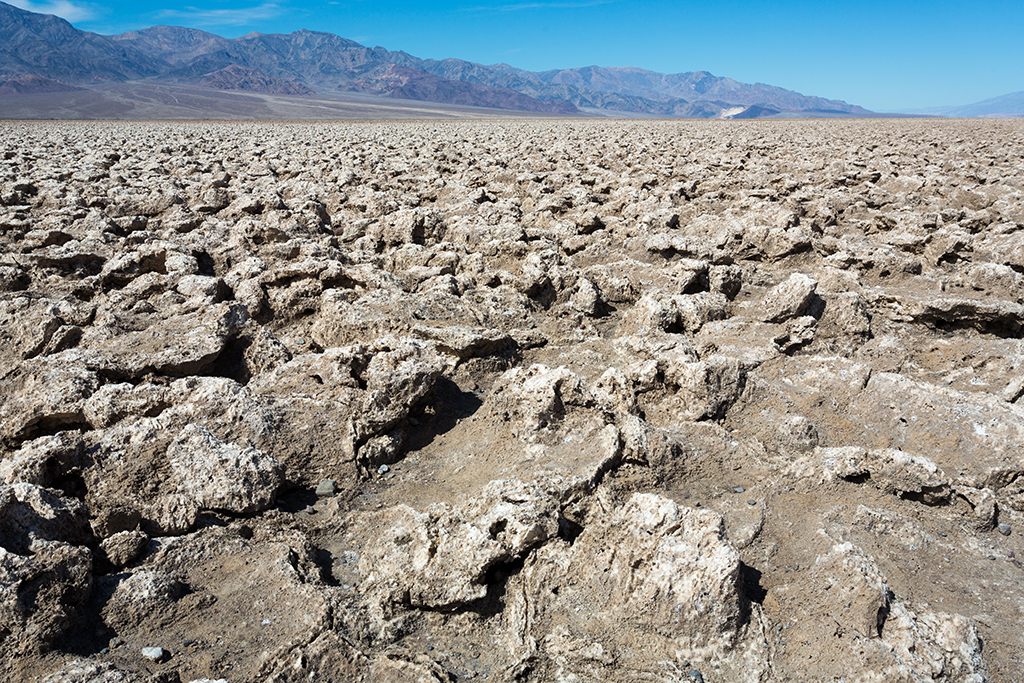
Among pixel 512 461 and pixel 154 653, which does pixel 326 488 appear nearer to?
pixel 512 461

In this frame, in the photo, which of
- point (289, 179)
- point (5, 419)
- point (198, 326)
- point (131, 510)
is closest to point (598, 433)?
point (131, 510)

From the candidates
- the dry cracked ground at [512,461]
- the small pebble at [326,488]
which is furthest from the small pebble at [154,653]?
the small pebble at [326,488]

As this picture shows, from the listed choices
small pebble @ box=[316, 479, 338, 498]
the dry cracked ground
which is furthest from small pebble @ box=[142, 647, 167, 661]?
small pebble @ box=[316, 479, 338, 498]

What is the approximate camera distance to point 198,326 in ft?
10.8

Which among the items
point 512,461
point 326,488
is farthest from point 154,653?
point 512,461

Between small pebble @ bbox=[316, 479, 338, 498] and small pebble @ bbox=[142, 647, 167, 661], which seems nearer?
small pebble @ bbox=[142, 647, 167, 661]

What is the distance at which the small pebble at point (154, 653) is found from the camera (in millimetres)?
1657

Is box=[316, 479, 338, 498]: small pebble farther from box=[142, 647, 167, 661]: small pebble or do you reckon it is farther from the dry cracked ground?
box=[142, 647, 167, 661]: small pebble

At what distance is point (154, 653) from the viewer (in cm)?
167

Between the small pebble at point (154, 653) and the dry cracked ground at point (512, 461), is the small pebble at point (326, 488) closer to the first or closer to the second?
the dry cracked ground at point (512, 461)

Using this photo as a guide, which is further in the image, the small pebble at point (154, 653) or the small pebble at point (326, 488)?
the small pebble at point (326, 488)

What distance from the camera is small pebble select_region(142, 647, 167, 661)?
166cm

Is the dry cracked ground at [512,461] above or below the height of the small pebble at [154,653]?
above

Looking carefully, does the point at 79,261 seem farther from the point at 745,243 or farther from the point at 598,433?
the point at 745,243
